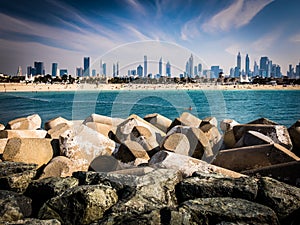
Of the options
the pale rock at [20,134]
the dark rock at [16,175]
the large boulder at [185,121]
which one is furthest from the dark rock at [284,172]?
the pale rock at [20,134]

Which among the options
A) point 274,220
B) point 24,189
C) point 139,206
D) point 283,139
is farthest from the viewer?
point 283,139

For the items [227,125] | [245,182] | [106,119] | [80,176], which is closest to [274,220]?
[245,182]

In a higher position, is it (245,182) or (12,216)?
(245,182)

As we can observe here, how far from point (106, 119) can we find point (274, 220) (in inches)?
323

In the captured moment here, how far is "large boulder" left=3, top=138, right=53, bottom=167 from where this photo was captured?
633cm

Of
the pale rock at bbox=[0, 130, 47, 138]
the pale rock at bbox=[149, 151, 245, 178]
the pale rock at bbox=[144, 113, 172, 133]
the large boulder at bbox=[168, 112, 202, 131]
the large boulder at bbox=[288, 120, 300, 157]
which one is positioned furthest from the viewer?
the pale rock at bbox=[144, 113, 172, 133]

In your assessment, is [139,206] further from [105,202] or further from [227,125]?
[227,125]

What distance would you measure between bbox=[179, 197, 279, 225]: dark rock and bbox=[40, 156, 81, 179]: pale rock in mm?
3130

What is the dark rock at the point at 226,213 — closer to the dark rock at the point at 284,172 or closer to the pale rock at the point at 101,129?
the dark rock at the point at 284,172

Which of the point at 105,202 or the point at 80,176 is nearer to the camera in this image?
the point at 105,202

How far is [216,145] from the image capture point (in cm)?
884

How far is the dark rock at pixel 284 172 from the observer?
5.57 metres

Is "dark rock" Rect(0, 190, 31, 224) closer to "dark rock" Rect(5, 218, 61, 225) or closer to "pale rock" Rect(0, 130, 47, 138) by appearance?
"dark rock" Rect(5, 218, 61, 225)

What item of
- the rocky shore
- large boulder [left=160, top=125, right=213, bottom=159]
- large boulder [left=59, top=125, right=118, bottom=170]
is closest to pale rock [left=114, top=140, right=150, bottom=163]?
the rocky shore
